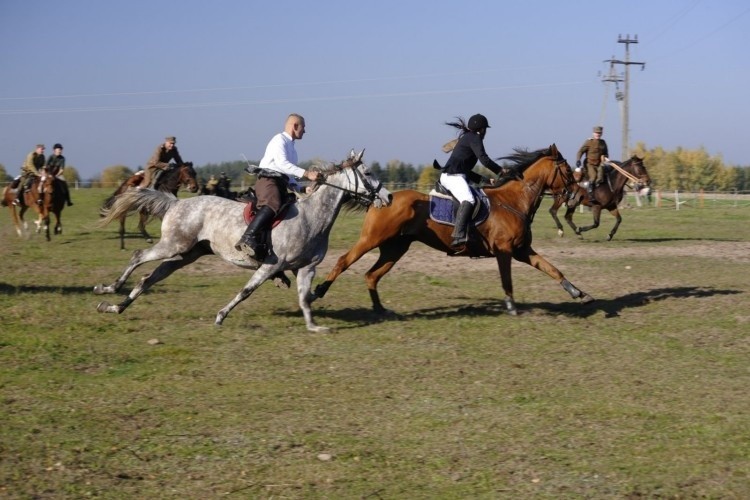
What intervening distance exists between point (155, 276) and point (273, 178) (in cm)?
193

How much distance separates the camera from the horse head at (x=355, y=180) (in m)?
11.7

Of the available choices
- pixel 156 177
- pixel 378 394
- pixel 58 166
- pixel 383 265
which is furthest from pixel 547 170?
pixel 58 166

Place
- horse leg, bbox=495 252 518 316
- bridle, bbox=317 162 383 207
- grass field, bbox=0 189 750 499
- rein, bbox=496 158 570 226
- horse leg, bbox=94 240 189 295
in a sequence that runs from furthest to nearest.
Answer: rein, bbox=496 158 570 226 → horse leg, bbox=495 252 518 316 → bridle, bbox=317 162 383 207 → horse leg, bbox=94 240 189 295 → grass field, bbox=0 189 750 499

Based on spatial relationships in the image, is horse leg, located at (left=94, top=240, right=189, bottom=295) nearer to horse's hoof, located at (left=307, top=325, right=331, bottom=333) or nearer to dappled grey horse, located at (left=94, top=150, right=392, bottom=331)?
dappled grey horse, located at (left=94, top=150, right=392, bottom=331)

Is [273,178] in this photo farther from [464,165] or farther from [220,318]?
[464,165]

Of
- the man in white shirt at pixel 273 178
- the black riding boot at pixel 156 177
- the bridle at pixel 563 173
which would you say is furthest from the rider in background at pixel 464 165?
the black riding boot at pixel 156 177

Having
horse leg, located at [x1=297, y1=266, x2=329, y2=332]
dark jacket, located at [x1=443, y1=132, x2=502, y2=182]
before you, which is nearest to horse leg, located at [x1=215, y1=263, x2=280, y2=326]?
horse leg, located at [x1=297, y1=266, x2=329, y2=332]

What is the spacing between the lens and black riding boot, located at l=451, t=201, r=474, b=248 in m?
12.8

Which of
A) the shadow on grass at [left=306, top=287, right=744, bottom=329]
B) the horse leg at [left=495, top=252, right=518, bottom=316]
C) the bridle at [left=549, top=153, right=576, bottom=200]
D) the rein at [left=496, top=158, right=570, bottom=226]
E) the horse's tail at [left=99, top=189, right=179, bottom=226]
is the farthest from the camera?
the bridle at [left=549, top=153, right=576, bottom=200]

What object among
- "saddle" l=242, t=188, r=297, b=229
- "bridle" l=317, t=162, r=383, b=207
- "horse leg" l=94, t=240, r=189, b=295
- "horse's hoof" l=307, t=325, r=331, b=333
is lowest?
"horse's hoof" l=307, t=325, r=331, b=333

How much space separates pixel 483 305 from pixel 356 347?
377 cm

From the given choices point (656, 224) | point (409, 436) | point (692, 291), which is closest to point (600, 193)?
point (656, 224)

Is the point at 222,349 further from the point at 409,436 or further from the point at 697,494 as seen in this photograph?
the point at 697,494

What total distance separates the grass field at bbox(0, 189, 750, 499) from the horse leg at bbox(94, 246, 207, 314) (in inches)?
12.2
